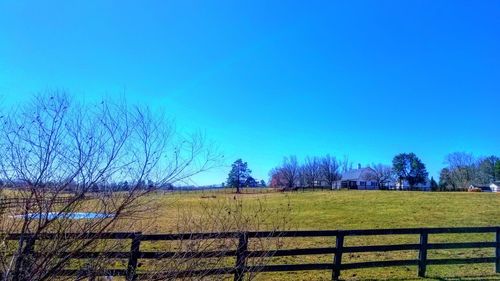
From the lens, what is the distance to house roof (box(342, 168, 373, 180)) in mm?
95750

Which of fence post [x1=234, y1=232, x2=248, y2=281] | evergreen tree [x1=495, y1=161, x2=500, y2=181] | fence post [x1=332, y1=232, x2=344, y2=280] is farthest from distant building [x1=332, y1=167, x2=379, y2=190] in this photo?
fence post [x1=234, y1=232, x2=248, y2=281]

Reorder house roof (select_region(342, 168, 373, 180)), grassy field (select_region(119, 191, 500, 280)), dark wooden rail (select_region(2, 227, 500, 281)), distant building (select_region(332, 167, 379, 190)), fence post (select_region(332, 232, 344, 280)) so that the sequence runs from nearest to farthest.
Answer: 1. dark wooden rail (select_region(2, 227, 500, 281))
2. grassy field (select_region(119, 191, 500, 280))
3. fence post (select_region(332, 232, 344, 280))
4. distant building (select_region(332, 167, 379, 190))
5. house roof (select_region(342, 168, 373, 180))

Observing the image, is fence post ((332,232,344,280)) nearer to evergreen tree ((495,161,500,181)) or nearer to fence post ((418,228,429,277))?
fence post ((418,228,429,277))

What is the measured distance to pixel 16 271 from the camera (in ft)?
9.61

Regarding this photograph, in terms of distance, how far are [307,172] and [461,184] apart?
39011mm

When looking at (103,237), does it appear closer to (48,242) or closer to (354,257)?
(48,242)

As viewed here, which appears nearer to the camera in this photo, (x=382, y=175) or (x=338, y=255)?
(x=338, y=255)

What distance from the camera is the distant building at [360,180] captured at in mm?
93250

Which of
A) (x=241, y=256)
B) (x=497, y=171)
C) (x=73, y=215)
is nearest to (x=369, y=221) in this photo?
(x=241, y=256)

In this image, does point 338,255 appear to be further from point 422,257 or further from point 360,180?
point 360,180

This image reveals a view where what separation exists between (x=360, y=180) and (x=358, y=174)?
8.76 ft

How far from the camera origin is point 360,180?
95.0 meters

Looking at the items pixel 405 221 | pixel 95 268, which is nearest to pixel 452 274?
pixel 95 268

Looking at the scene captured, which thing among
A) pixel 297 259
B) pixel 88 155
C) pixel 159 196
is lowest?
pixel 297 259
